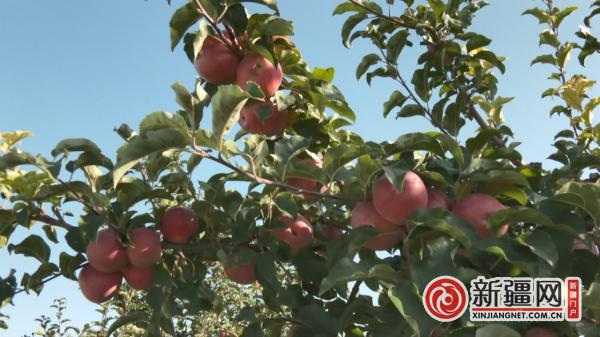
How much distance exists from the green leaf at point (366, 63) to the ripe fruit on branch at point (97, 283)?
1.69m

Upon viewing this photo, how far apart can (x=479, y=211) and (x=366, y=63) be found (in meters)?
1.57

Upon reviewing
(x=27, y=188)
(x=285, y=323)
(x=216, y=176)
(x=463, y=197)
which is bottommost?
(x=285, y=323)

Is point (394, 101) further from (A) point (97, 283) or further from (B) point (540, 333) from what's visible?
(A) point (97, 283)

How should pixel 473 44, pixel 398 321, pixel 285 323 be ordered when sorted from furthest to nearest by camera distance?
1. pixel 473 44
2. pixel 285 323
3. pixel 398 321

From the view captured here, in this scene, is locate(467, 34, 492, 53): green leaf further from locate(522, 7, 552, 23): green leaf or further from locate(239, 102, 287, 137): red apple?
locate(239, 102, 287, 137): red apple

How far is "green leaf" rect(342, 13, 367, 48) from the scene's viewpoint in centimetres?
285

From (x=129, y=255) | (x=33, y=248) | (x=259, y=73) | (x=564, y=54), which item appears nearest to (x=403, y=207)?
(x=259, y=73)

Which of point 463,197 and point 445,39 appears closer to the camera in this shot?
point 463,197

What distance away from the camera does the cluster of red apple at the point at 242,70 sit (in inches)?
77.3

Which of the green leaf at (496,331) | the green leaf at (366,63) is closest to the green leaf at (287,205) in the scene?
the green leaf at (496,331)

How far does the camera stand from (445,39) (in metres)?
2.97

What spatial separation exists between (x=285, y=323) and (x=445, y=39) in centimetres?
177

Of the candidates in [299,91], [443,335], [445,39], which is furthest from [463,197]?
[445,39]

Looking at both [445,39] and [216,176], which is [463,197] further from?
[445,39]
